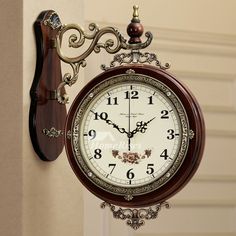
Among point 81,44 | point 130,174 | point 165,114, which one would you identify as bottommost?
point 130,174

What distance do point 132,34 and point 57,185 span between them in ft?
1.52

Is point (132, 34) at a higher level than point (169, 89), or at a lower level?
higher

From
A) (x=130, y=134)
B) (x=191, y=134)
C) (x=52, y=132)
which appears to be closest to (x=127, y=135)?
(x=130, y=134)

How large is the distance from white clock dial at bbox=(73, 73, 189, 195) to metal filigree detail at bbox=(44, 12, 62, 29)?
27 cm

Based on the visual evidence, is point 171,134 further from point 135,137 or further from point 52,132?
point 52,132

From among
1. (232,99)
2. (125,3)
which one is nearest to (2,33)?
(125,3)

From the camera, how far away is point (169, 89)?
1474mm

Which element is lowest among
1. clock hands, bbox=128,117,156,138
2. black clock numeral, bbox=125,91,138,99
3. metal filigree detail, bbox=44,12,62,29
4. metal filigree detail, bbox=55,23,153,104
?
clock hands, bbox=128,117,156,138

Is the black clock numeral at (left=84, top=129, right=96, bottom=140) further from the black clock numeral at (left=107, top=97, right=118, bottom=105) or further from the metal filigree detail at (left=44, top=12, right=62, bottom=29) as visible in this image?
the metal filigree detail at (left=44, top=12, right=62, bottom=29)

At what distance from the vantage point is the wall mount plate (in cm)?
162

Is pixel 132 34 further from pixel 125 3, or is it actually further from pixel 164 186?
pixel 125 3

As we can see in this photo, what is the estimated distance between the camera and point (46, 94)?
1656 mm

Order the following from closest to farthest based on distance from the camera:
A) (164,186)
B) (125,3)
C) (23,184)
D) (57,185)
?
(164,186), (23,184), (57,185), (125,3)

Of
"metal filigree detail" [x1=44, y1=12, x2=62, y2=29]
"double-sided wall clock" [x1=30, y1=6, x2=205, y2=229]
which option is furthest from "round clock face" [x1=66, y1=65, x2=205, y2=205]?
"metal filigree detail" [x1=44, y1=12, x2=62, y2=29]
